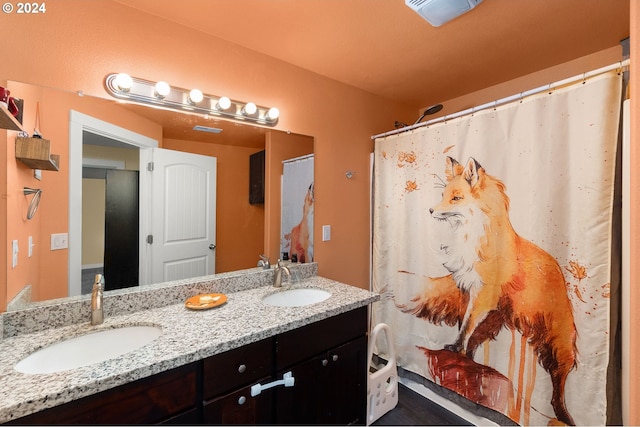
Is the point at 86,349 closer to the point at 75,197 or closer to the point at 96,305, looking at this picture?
the point at 96,305

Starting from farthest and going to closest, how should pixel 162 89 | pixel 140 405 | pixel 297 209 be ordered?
1. pixel 297 209
2. pixel 162 89
3. pixel 140 405

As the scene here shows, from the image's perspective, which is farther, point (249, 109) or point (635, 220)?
point (249, 109)

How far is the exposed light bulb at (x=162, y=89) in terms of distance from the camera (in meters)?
1.40

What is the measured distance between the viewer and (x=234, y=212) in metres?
1.73

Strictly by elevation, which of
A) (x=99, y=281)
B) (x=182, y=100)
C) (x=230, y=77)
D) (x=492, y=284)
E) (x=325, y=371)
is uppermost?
(x=230, y=77)

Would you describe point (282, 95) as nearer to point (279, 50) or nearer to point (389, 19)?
point (279, 50)

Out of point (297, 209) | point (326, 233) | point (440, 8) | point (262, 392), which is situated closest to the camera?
point (262, 392)

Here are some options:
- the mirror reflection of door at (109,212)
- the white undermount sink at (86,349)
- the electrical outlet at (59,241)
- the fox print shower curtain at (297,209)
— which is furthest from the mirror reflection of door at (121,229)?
the fox print shower curtain at (297,209)

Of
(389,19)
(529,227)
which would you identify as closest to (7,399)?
(389,19)

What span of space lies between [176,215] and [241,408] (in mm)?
996

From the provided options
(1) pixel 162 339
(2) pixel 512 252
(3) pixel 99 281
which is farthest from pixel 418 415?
(3) pixel 99 281

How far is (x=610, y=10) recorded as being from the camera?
53.9 inches

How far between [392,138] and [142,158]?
5.53 feet

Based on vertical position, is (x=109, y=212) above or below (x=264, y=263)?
above
